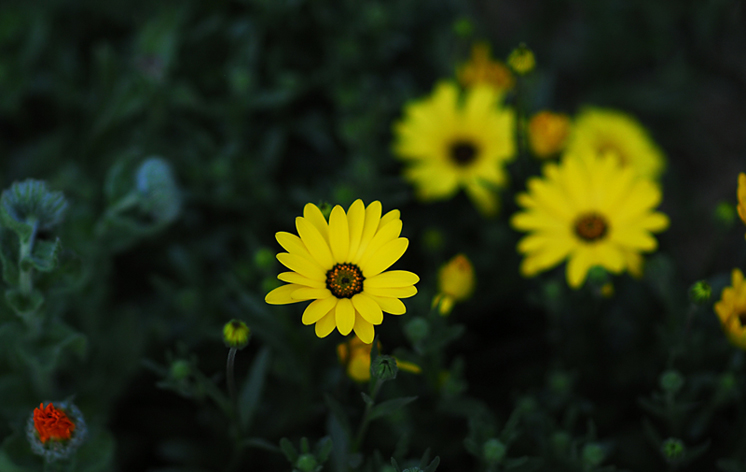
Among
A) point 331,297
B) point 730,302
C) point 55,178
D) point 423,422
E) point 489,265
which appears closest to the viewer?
point 331,297

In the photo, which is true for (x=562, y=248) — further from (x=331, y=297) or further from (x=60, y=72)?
(x=60, y=72)

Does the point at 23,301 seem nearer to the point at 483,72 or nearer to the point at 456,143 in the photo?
the point at 456,143

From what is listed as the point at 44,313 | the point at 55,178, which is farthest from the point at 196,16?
the point at 44,313

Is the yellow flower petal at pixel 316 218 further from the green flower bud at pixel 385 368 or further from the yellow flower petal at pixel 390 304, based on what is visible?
the green flower bud at pixel 385 368

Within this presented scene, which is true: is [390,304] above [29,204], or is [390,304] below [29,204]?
below

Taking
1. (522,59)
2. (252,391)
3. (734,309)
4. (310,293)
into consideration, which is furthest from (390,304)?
(734,309)

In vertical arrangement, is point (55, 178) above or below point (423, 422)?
above

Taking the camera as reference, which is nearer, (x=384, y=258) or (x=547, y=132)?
(x=384, y=258)

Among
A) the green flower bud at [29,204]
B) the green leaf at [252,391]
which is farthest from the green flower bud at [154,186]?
the green leaf at [252,391]

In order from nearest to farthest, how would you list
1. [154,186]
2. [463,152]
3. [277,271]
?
[154,186], [277,271], [463,152]
